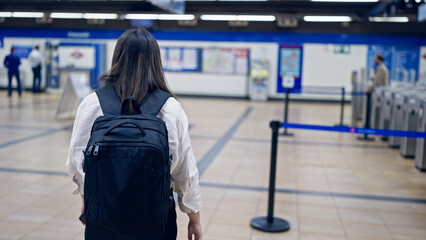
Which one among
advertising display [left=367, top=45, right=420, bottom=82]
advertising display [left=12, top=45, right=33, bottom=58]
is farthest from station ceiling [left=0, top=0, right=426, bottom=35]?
advertising display [left=12, top=45, right=33, bottom=58]

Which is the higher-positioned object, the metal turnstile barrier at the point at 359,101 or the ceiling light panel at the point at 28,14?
the ceiling light panel at the point at 28,14

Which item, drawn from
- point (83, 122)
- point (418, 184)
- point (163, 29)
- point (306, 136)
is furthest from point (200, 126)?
point (83, 122)

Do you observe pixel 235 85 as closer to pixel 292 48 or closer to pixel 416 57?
pixel 292 48

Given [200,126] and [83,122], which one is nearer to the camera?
[83,122]

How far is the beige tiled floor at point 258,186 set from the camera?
3.93 metres

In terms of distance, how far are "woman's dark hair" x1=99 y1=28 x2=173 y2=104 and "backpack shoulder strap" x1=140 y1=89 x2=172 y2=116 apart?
2cm

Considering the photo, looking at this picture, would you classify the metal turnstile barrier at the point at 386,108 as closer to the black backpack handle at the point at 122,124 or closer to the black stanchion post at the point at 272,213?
the black stanchion post at the point at 272,213

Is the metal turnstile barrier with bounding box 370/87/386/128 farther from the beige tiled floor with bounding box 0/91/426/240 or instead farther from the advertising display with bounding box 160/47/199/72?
the advertising display with bounding box 160/47/199/72

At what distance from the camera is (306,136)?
29.9ft

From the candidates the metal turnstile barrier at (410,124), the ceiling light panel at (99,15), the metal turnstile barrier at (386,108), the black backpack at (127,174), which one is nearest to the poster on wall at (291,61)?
the metal turnstile barrier at (386,108)

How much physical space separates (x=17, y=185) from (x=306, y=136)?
569 centimetres

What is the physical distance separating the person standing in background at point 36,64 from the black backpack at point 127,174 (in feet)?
48.4

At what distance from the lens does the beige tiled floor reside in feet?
12.9

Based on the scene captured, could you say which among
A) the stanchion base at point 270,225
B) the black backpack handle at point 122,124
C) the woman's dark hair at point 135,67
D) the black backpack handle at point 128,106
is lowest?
the stanchion base at point 270,225
